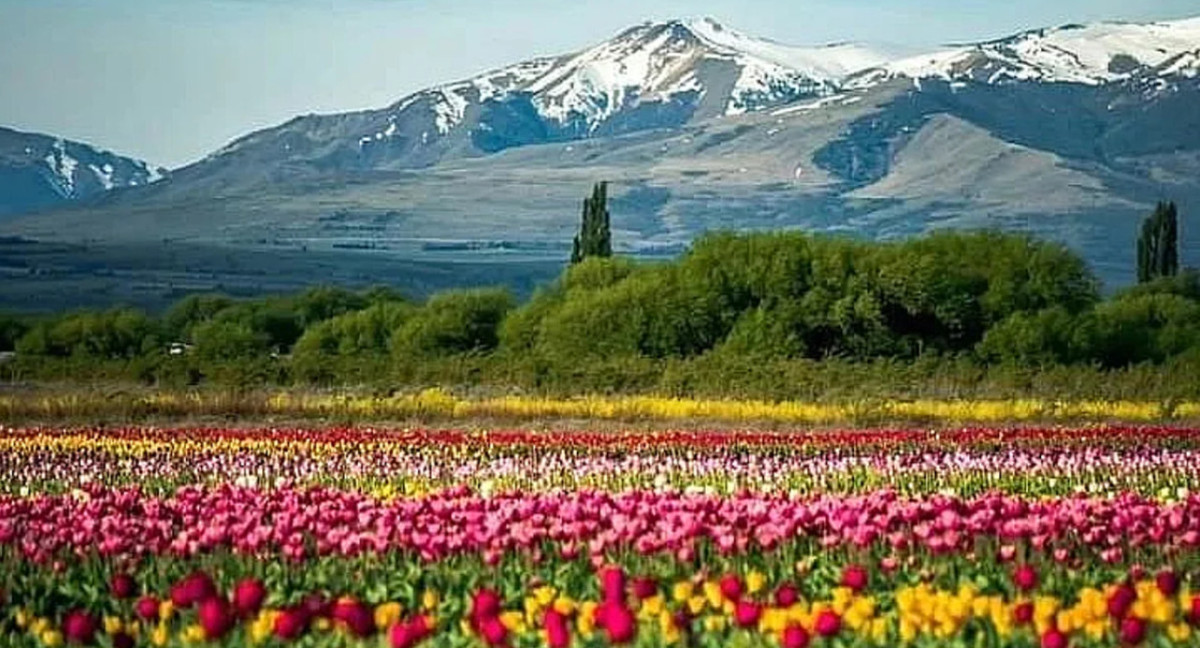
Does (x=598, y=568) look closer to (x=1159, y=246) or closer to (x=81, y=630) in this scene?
(x=81, y=630)

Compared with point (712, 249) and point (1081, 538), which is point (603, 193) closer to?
point (712, 249)

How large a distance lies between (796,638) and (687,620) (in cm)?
131

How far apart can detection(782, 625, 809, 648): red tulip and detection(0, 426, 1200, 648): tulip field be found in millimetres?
13

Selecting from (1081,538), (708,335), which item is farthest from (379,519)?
(708,335)

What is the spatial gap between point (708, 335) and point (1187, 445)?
39.1 meters

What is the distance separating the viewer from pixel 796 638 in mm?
7320

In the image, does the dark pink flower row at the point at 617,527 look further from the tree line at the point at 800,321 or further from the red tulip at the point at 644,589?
the tree line at the point at 800,321

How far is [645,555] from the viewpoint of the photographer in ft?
35.6

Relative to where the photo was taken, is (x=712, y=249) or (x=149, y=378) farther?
(x=712, y=249)

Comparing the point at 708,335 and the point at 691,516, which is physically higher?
the point at 691,516

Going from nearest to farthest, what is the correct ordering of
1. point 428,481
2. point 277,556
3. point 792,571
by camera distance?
point 792,571 → point 277,556 → point 428,481

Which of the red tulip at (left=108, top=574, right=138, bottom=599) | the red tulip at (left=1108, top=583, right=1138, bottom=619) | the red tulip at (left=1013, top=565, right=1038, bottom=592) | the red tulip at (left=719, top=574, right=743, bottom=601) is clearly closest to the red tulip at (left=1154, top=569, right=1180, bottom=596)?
the red tulip at (left=1108, top=583, right=1138, bottom=619)

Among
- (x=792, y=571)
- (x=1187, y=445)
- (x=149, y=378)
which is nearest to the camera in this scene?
(x=792, y=571)

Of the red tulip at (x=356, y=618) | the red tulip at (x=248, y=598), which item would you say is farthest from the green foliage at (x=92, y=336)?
the red tulip at (x=356, y=618)
